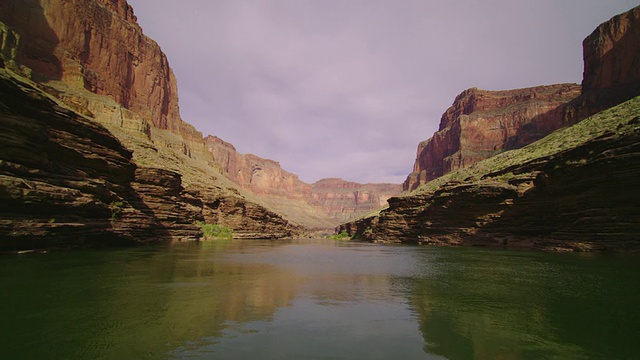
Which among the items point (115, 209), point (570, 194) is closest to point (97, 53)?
point (115, 209)

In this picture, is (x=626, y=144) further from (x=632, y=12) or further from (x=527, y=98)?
(x=527, y=98)

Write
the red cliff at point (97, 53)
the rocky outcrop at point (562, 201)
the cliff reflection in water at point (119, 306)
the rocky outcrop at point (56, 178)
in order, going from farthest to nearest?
the red cliff at point (97, 53)
the rocky outcrop at point (562, 201)
the rocky outcrop at point (56, 178)
the cliff reflection in water at point (119, 306)

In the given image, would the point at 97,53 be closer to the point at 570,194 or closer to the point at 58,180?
the point at 58,180

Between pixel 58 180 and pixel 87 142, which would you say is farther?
pixel 87 142

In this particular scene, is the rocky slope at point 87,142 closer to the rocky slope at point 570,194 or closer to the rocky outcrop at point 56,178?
the rocky outcrop at point 56,178

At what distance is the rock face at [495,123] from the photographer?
11306 cm

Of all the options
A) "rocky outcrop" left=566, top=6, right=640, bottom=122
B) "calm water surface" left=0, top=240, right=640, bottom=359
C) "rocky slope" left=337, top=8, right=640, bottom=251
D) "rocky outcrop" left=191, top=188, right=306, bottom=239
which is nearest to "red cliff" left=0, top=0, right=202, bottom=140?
"rocky outcrop" left=191, top=188, right=306, bottom=239

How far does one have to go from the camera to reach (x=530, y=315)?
22.9 ft

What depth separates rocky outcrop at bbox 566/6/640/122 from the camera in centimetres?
5550

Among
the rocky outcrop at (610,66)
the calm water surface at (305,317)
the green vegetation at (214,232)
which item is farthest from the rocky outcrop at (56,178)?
the rocky outcrop at (610,66)

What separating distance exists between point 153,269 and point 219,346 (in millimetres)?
10198

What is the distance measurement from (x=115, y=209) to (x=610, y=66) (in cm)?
8733

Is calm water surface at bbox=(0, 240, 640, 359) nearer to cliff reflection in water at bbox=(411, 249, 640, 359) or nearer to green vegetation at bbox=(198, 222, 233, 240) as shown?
cliff reflection in water at bbox=(411, 249, 640, 359)

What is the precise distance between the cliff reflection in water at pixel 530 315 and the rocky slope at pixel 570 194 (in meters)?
13.1
